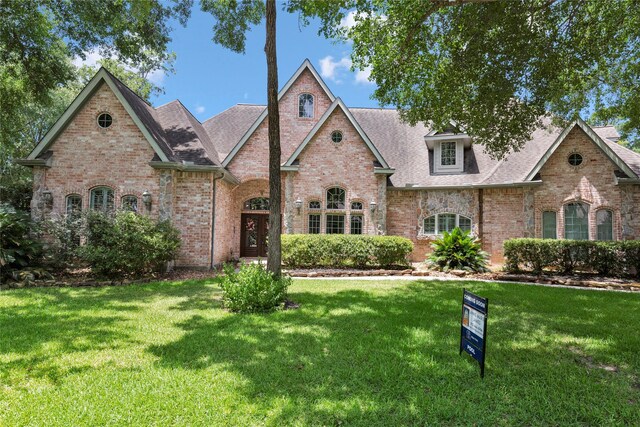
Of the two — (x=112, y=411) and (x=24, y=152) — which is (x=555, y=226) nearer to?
(x=112, y=411)

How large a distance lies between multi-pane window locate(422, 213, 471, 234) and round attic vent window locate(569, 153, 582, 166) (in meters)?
4.74

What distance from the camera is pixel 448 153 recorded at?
1689 cm

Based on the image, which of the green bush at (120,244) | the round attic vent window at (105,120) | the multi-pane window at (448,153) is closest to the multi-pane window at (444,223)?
the multi-pane window at (448,153)

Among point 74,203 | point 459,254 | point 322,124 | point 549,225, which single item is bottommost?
point 459,254

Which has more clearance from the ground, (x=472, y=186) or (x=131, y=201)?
(x=472, y=186)

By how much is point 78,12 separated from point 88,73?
1542cm

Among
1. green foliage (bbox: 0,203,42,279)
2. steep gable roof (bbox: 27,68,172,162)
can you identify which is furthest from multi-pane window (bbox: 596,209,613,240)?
green foliage (bbox: 0,203,42,279)

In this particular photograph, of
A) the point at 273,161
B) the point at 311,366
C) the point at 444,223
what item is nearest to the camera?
the point at 311,366

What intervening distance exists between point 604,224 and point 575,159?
9.68 ft

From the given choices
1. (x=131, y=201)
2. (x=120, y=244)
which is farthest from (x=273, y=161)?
(x=131, y=201)

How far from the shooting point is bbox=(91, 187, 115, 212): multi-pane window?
492 inches

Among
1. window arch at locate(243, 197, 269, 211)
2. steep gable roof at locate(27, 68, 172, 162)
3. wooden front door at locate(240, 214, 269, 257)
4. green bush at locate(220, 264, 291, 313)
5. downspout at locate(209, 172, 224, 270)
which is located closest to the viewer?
green bush at locate(220, 264, 291, 313)

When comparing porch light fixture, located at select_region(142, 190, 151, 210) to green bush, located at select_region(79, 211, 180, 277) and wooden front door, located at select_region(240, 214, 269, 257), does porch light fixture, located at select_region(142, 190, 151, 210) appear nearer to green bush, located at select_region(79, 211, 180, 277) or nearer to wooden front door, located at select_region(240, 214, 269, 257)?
green bush, located at select_region(79, 211, 180, 277)

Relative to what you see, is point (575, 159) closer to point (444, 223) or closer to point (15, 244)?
point (444, 223)
